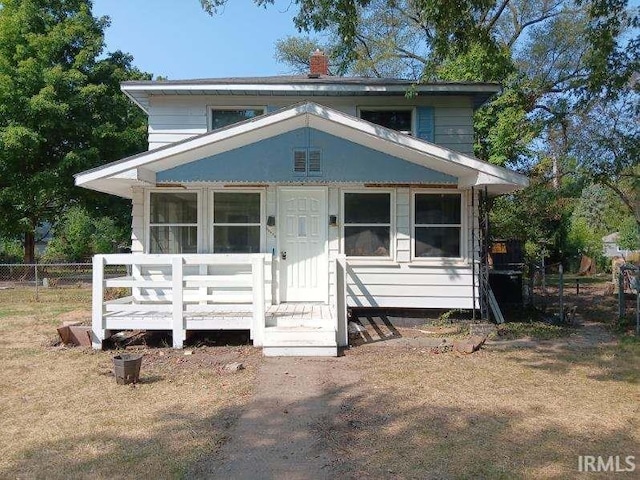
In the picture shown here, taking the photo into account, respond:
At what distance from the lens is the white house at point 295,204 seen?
7.65m

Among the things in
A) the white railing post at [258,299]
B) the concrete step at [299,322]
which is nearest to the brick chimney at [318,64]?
the white railing post at [258,299]

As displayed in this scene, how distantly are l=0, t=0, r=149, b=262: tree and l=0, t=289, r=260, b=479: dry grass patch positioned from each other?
12.2 m

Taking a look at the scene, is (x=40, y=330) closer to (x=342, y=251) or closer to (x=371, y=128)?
(x=342, y=251)

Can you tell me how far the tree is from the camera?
17.6 m

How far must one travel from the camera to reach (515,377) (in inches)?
232

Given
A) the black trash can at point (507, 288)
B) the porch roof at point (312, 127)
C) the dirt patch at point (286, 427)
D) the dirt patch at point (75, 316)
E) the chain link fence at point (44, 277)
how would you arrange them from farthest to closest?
1. the chain link fence at point (44, 277)
2. the black trash can at point (507, 288)
3. the dirt patch at point (75, 316)
4. the porch roof at point (312, 127)
5. the dirt patch at point (286, 427)

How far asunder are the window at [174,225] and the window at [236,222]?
16.9 inches

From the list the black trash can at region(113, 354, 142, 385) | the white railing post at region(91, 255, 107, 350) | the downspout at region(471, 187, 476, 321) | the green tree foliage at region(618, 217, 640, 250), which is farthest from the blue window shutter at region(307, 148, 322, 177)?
the green tree foliage at region(618, 217, 640, 250)

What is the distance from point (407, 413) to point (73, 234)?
28676 millimetres

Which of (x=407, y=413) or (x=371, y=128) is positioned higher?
(x=371, y=128)

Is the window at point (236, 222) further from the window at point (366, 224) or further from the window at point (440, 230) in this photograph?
the window at point (440, 230)

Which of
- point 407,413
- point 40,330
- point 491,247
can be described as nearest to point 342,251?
point 407,413

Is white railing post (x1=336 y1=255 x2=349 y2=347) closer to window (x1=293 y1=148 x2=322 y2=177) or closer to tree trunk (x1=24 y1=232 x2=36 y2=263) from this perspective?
window (x1=293 y1=148 x2=322 y2=177)

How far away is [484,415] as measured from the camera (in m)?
4.61
